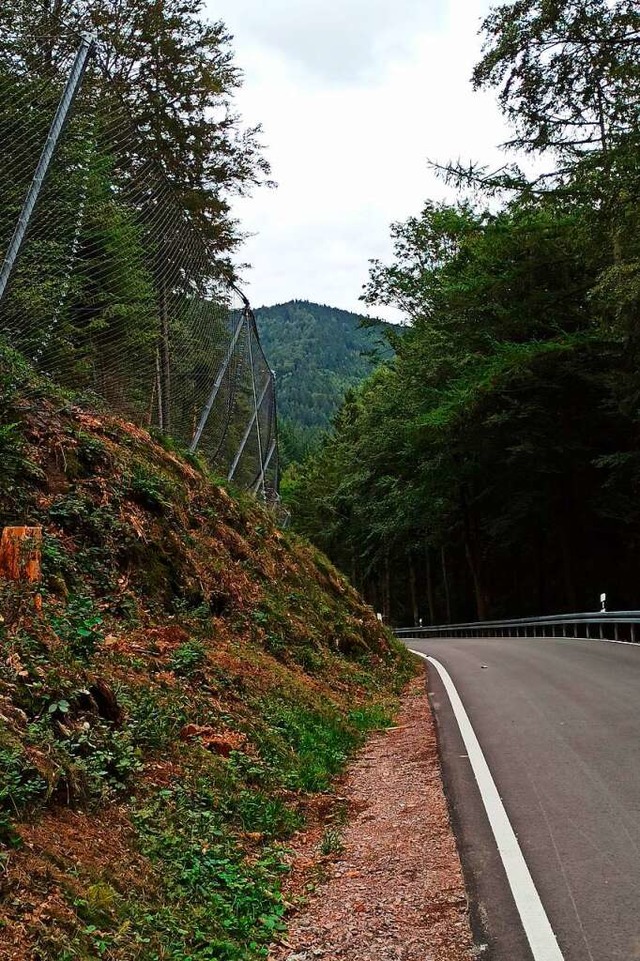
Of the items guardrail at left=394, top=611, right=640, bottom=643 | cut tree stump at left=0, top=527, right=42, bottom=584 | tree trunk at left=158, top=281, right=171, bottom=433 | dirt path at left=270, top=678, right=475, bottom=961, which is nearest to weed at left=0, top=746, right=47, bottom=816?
dirt path at left=270, top=678, right=475, bottom=961

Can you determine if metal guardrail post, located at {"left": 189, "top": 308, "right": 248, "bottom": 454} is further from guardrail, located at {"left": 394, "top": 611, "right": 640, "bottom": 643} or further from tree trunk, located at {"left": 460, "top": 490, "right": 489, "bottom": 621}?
tree trunk, located at {"left": 460, "top": 490, "right": 489, "bottom": 621}

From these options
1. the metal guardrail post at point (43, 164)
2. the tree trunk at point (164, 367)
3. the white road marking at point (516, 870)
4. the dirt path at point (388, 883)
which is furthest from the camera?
the tree trunk at point (164, 367)

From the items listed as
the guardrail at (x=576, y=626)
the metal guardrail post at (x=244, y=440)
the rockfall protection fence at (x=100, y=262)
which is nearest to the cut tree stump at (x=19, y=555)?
the rockfall protection fence at (x=100, y=262)

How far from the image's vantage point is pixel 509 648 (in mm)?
17609

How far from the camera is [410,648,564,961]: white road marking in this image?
151 inches

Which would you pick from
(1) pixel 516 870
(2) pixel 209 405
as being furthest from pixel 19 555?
(2) pixel 209 405

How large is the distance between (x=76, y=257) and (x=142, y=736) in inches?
186

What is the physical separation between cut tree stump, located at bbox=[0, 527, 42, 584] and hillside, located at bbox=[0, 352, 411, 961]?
5.6 inches

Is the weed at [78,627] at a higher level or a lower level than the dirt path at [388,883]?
higher

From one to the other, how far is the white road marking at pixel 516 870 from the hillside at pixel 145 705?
1.42m

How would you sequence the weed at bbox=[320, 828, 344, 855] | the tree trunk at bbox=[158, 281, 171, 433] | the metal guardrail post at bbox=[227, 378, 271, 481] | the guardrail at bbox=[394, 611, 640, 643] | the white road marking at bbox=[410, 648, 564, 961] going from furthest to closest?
the guardrail at bbox=[394, 611, 640, 643] → the metal guardrail post at bbox=[227, 378, 271, 481] → the tree trunk at bbox=[158, 281, 171, 433] → the weed at bbox=[320, 828, 344, 855] → the white road marking at bbox=[410, 648, 564, 961]

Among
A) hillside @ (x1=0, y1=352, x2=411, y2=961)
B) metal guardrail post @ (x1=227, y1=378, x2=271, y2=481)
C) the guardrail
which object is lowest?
the guardrail

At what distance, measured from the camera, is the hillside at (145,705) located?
396cm

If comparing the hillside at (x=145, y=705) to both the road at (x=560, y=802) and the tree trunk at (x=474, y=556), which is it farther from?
the tree trunk at (x=474, y=556)
